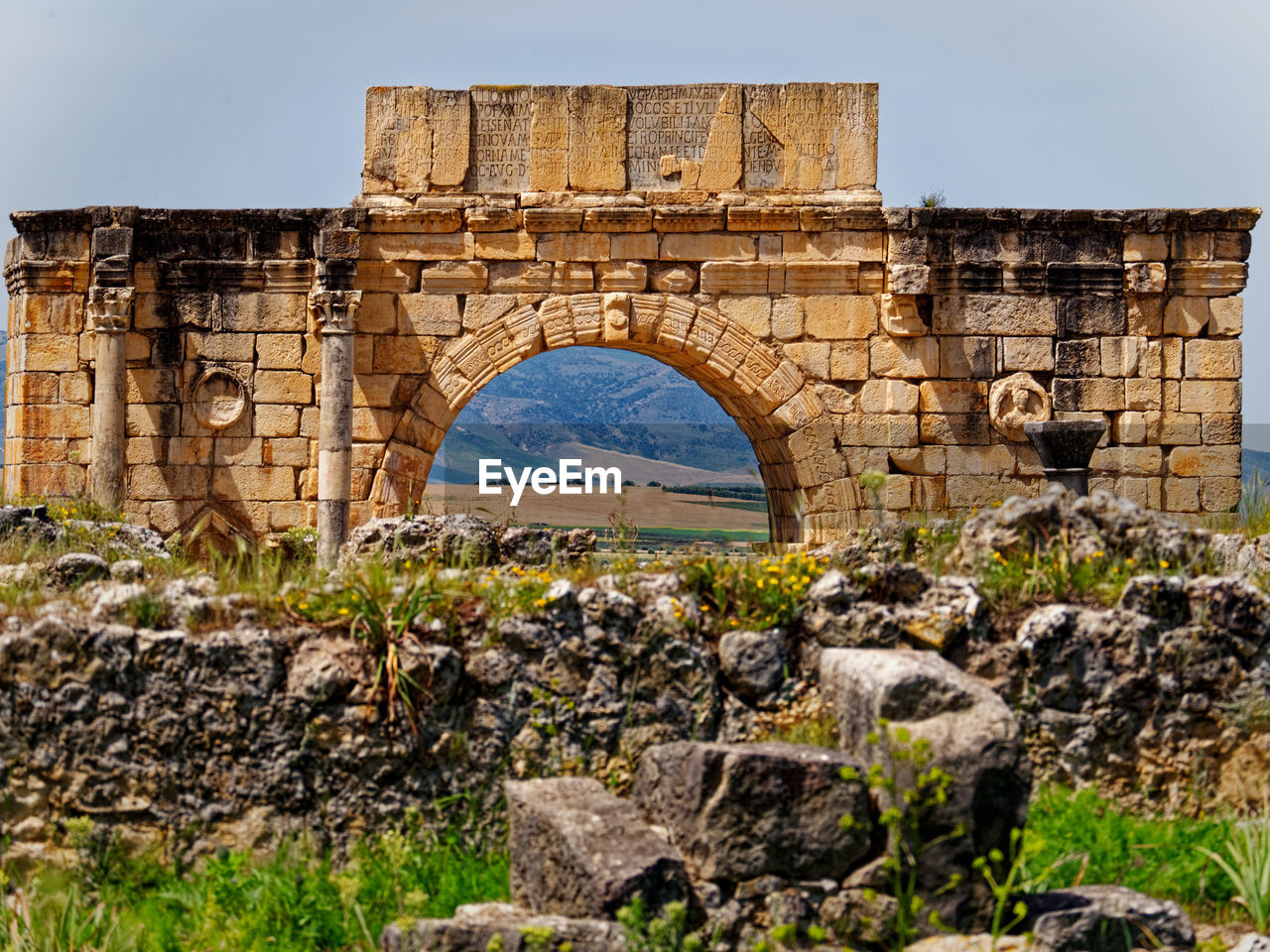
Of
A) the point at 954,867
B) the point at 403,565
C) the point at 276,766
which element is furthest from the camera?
the point at 403,565

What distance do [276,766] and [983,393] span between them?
28.1 ft

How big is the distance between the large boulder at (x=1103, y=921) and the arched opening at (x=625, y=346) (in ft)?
25.3

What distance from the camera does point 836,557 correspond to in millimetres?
6852

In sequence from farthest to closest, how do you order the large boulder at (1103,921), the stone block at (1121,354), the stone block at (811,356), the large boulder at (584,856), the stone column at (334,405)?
1. the stone block at (1121,354)
2. the stone block at (811,356)
3. the stone column at (334,405)
4. the large boulder at (1103,921)
5. the large boulder at (584,856)

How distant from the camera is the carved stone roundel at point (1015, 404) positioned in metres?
12.1

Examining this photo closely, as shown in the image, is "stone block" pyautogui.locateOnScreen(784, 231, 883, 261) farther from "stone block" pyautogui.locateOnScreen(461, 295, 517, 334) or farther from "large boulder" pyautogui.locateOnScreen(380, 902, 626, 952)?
"large boulder" pyautogui.locateOnScreen(380, 902, 626, 952)

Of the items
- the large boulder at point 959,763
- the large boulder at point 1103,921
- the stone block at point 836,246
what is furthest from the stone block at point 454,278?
the large boulder at point 1103,921

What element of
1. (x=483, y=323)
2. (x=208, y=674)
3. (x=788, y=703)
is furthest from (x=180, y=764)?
(x=483, y=323)

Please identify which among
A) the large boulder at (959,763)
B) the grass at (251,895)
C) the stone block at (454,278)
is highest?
the stone block at (454,278)

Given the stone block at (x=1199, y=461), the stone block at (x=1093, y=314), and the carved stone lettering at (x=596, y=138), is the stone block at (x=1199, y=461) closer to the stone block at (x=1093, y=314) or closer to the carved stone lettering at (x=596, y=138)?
the stone block at (x=1093, y=314)

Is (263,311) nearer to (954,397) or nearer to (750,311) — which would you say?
(750,311)

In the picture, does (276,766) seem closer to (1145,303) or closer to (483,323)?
(483,323)

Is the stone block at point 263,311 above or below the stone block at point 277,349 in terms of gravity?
above

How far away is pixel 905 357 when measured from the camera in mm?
12234
